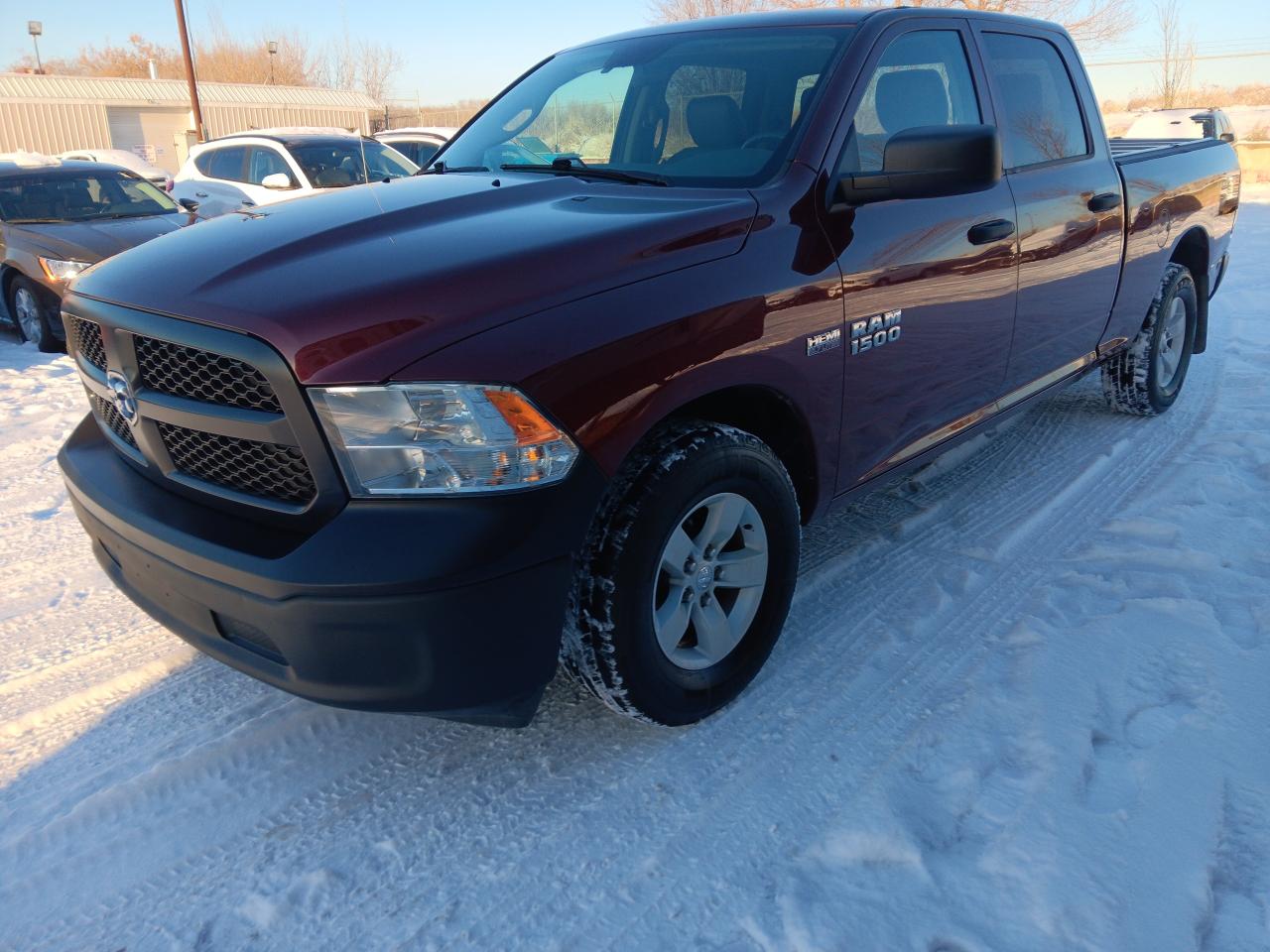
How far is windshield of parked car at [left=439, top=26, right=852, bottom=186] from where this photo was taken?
283 cm

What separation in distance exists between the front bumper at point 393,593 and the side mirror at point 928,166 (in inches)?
48.4

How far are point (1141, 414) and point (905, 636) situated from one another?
2938mm

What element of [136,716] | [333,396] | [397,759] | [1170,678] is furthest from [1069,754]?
[136,716]

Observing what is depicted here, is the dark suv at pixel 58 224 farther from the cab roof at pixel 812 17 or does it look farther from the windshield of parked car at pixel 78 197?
the cab roof at pixel 812 17

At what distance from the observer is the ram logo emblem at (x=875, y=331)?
273 centimetres

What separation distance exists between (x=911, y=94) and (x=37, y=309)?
7182 millimetres

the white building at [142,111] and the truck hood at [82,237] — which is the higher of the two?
the white building at [142,111]

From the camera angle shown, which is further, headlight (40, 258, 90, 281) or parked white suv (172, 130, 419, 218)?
parked white suv (172, 130, 419, 218)

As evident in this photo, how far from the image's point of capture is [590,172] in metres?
3.03

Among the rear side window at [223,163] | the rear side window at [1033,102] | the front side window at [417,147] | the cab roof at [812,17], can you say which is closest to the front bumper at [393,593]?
the cab roof at [812,17]

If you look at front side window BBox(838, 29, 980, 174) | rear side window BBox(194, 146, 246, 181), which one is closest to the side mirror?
front side window BBox(838, 29, 980, 174)

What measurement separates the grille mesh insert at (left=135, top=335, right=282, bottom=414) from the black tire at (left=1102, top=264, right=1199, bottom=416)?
4.09m

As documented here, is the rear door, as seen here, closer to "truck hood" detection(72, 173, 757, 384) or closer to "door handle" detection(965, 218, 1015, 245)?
"door handle" detection(965, 218, 1015, 245)

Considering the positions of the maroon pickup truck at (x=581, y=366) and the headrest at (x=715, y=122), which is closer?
the maroon pickup truck at (x=581, y=366)
